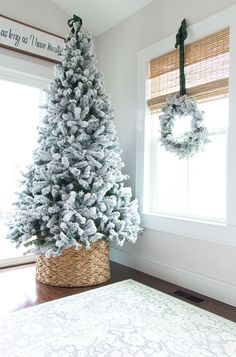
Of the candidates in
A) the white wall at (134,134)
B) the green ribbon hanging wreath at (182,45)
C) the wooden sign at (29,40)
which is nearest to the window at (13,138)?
the wooden sign at (29,40)

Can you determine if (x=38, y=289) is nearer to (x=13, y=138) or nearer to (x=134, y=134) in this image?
(x=13, y=138)

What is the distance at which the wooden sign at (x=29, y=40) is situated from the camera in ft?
9.98

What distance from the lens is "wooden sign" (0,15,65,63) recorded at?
9.98ft

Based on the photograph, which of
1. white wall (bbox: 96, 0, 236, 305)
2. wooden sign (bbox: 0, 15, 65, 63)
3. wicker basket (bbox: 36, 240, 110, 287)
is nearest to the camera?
white wall (bbox: 96, 0, 236, 305)

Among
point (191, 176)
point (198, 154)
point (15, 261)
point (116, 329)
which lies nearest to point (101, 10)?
point (198, 154)

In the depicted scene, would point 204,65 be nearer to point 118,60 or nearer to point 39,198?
point 118,60

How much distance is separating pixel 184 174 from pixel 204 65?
3.10ft

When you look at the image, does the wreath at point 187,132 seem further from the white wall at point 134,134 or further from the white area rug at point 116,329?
the white area rug at point 116,329

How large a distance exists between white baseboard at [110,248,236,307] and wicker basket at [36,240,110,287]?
52cm

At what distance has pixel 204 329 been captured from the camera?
1.87 meters

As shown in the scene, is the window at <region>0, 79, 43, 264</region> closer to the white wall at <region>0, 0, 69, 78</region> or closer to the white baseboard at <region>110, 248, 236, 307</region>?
the white wall at <region>0, 0, 69, 78</region>

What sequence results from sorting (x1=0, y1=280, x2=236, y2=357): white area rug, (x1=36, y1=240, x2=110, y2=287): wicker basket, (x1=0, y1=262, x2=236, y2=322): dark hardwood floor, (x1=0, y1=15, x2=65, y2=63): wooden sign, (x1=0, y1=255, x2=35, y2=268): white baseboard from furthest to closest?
(x1=0, y1=255, x2=35, y2=268): white baseboard < (x1=0, y1=15, x2=65, y2=63): wooden sign < (x1=36, y1=240, x2=110, y2=287): wicker basket < (x1=0, y1=262, x2=236, y2=322): dark hardwood floor < (x1=0, y1=280, x2=236, y2=357): white area rug

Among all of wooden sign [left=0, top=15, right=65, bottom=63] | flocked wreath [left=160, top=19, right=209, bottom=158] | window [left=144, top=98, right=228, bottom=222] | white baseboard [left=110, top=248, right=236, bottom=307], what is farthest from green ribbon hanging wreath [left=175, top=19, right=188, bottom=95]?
white baseboard [left=110, top=248, right=236, bottom=307]

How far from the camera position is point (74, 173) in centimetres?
247
